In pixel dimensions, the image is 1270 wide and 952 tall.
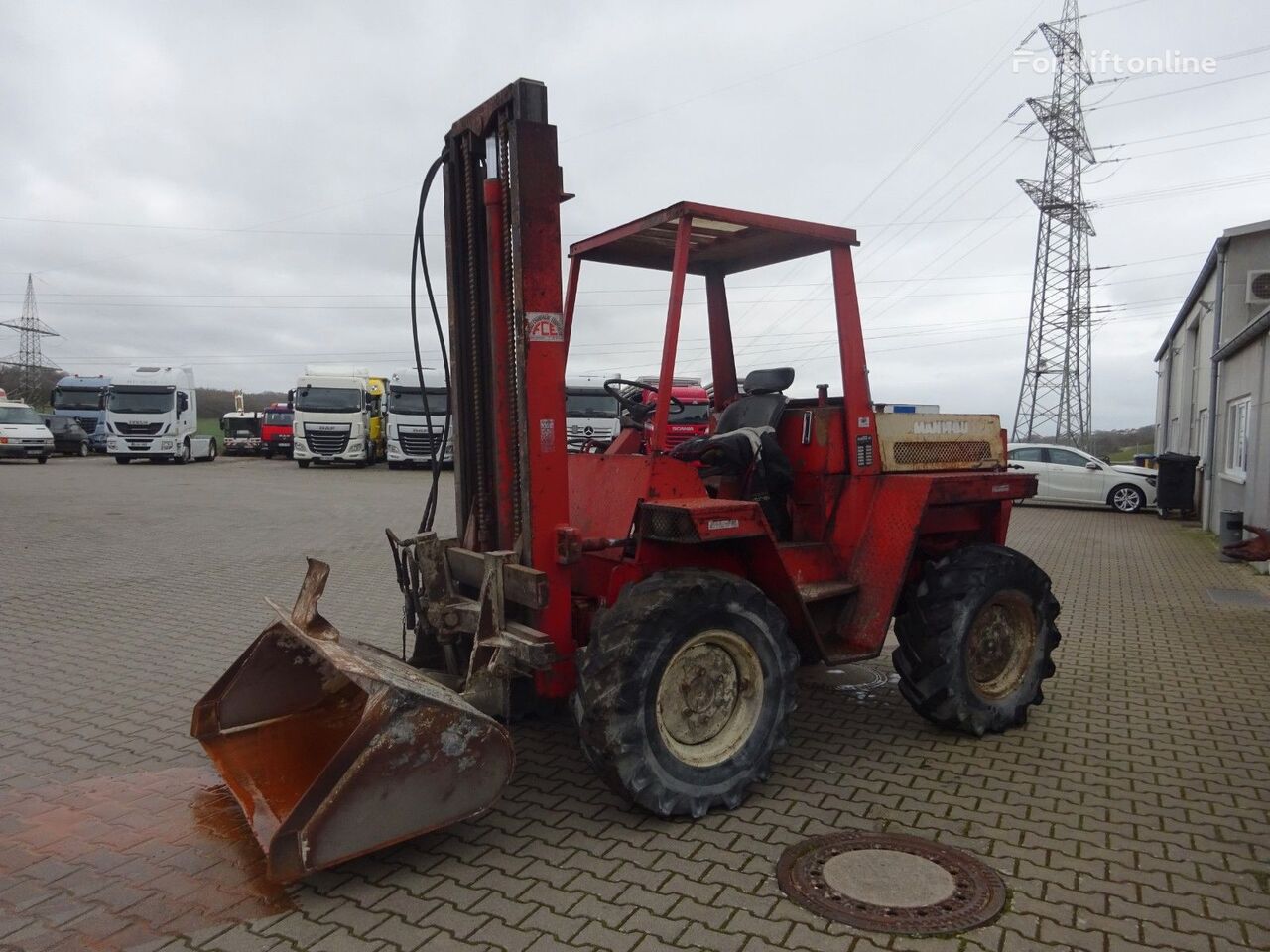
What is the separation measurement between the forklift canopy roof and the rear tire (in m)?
1.99

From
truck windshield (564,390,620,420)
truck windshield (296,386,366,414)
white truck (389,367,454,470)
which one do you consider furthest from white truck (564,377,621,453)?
truck windshield (296,386,366,414)

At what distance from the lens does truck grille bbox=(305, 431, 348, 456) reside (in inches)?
1145

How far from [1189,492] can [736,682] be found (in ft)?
57.9

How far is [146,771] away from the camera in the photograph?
4.78 metres

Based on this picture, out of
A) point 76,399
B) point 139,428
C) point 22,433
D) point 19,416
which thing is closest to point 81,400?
point 76,399

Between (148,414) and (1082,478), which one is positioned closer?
(1082,478)

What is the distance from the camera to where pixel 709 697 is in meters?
4.23

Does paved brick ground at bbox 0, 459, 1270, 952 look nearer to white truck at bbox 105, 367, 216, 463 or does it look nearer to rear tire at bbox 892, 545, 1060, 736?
rear tire at bbox 892, 545, 1060, 736

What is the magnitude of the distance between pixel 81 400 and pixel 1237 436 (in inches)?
1480

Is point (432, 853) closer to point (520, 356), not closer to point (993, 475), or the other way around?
point (520, 356)

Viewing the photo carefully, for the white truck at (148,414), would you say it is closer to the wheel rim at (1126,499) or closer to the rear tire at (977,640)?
the wheel rim at (1126,499)

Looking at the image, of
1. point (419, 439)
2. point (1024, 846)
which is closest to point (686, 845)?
point (1024, 846)

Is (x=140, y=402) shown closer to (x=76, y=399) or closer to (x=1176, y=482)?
(x=76, y=399)

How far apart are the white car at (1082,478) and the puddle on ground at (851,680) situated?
1448cm
